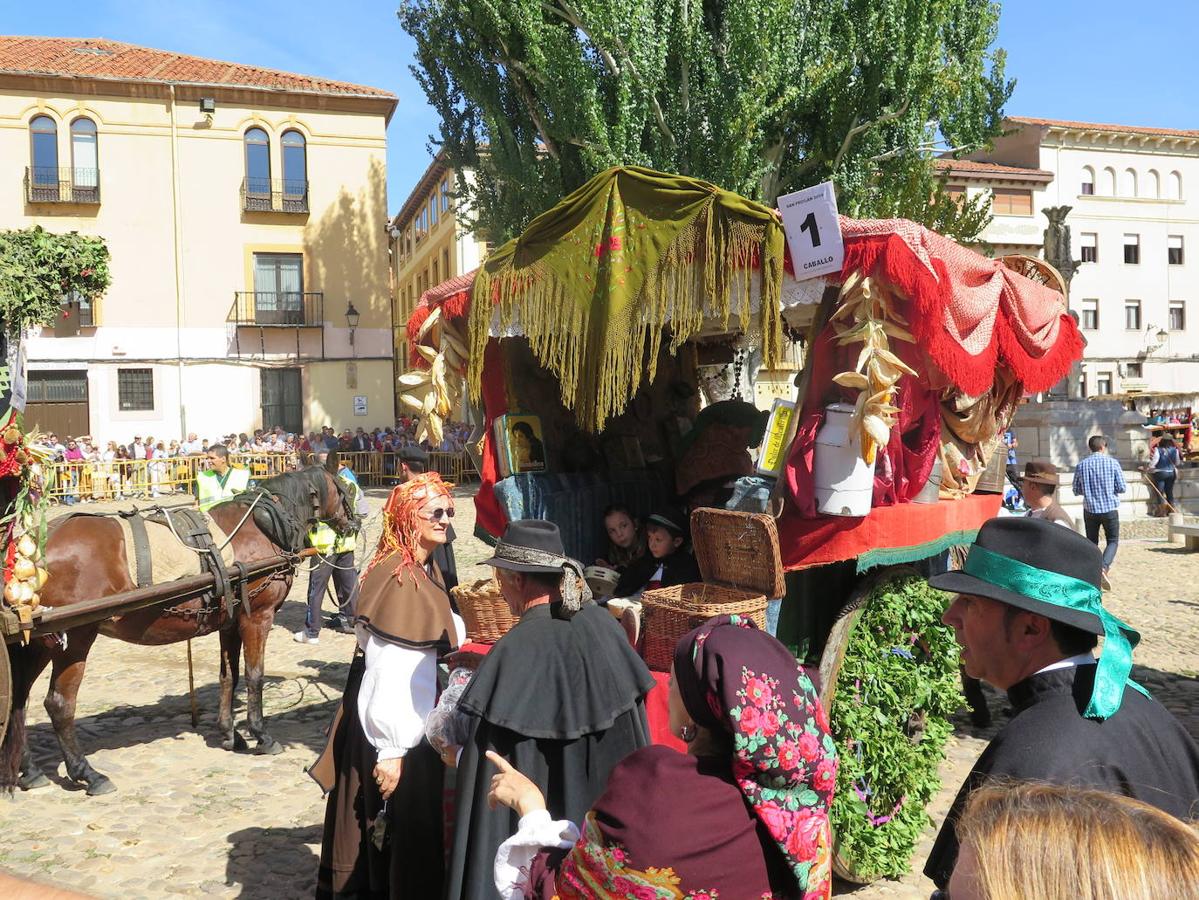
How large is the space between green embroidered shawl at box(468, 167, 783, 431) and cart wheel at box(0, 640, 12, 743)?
3252 mm

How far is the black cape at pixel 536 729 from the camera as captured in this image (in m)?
3.00

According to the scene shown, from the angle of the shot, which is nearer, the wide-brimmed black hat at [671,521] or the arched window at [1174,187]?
the wide-brimmed black hat at [671,521]

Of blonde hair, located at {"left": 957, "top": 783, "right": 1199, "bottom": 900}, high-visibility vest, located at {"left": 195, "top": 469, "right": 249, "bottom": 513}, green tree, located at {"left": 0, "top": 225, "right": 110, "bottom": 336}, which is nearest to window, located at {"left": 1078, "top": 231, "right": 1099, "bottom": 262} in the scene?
high-visibility vest, located at {"left": 195, "top": 469, "right": 249, "bottom": 513}

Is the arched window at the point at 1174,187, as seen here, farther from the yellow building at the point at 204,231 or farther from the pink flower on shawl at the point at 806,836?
the pink flower on shawl at the point at 806,836

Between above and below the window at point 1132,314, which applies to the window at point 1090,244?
above

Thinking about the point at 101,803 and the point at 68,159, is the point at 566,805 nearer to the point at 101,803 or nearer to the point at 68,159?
the point at 101,803

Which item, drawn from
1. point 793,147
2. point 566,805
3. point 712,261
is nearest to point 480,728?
point 566,805

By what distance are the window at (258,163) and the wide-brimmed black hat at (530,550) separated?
29.5 metres

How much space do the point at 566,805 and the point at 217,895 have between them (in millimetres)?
2658

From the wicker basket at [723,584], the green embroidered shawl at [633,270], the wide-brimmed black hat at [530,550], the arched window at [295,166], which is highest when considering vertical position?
the arched window at [295,166]

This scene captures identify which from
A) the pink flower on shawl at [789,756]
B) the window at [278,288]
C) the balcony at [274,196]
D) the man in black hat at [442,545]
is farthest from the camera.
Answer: the window at [278,288]

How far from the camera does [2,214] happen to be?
92.3 ft

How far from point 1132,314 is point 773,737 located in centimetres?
4830

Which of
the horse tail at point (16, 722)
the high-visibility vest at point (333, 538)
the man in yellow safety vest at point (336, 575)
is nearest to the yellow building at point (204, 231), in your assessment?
the man in yellow safety vest at point (336, 575)
